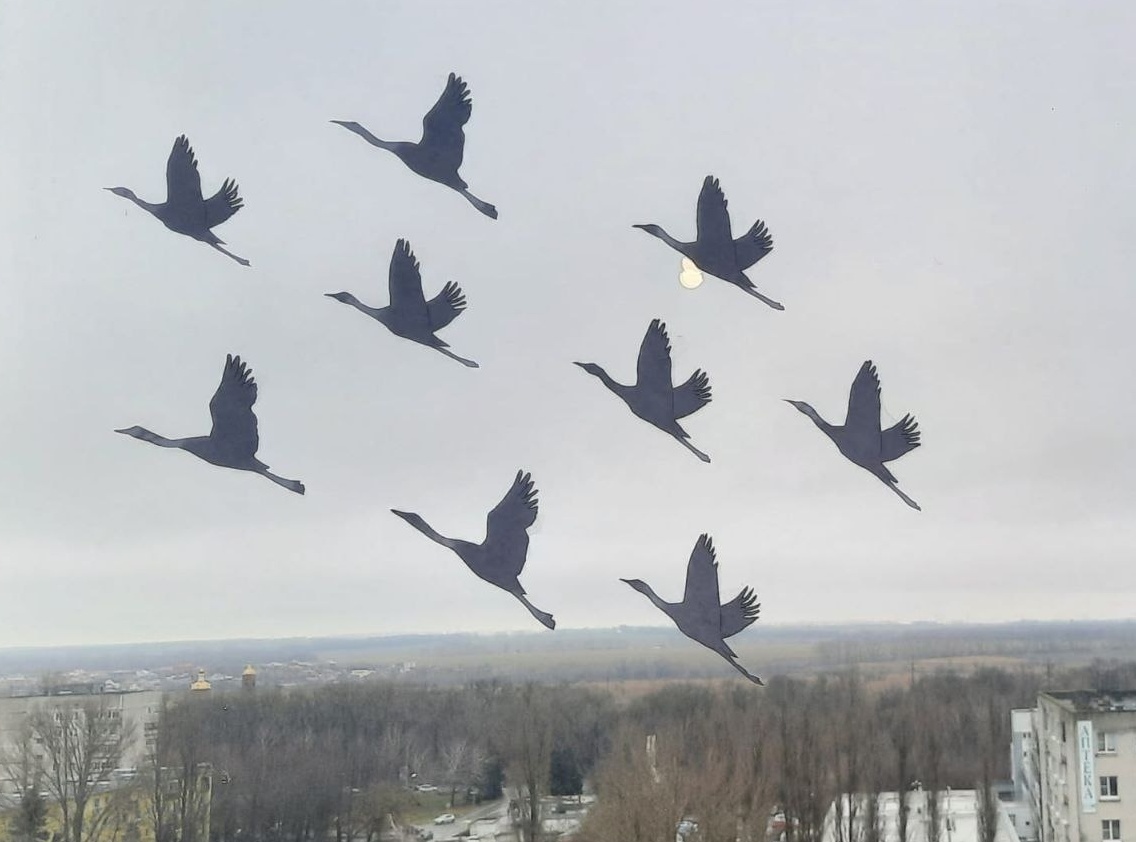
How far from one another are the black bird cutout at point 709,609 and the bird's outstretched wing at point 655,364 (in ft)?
0.56

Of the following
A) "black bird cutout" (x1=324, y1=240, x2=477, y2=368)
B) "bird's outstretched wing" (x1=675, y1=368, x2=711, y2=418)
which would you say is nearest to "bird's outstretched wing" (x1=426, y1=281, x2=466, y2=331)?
"black bird cutout" (x1=324, y1=240, x2=477, y2=368)

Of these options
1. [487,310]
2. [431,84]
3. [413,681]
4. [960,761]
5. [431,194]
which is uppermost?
[431,84]

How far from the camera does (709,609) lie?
0.97 m

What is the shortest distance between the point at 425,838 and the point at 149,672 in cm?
46

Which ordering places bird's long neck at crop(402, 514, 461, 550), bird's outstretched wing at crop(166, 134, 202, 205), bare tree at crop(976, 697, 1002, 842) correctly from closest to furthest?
bird's long neck at crop(402, 514, 461, 550)
bird's outstretched wing at crop(166, 134, 202, 205)
bare tree at crop(976, 697, 1002, 842)

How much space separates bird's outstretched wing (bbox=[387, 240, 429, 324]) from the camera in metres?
1.03

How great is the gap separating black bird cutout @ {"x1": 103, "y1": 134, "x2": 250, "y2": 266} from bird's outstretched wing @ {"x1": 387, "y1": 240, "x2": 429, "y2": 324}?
0.77 feet

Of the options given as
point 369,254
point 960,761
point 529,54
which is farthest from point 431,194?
point 960,761

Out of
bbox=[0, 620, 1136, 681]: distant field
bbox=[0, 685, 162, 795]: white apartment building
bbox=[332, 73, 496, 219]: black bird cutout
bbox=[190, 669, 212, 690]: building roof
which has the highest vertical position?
bbox=[332, 73, 496, 219]: black bird cutout

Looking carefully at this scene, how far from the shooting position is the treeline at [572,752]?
1331 mm

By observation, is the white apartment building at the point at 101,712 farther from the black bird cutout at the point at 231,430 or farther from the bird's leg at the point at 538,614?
the bird's leg at the point at 538,614

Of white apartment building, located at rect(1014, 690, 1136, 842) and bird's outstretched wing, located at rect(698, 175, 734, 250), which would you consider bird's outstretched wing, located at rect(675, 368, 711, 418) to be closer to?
bird's outstretched wing, located at rect(698, 175, 734, 250)

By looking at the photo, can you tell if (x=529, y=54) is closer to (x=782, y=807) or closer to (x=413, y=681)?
(x=413, y=681)

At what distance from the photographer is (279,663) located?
4.42 ft
